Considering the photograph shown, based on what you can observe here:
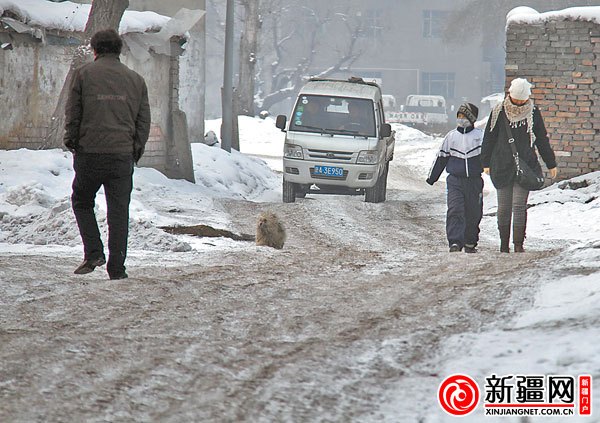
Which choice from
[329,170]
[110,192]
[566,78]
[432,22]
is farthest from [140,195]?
[432,22]

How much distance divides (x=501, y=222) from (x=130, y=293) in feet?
13.6

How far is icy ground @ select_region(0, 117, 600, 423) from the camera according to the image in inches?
129

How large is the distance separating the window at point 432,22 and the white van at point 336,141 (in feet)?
143

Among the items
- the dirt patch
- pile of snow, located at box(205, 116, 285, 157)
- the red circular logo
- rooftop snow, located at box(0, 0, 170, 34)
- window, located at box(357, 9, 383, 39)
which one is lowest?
pile of snow, located at box(205, 116, 285, 157)

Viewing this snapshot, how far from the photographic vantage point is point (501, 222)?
326 inches

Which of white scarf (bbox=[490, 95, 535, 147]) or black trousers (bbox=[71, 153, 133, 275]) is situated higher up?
white scarf (bbox=[490, 95, 535, 147])

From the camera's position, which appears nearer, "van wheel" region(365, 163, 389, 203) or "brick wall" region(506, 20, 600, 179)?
"brick wall" region(506, 20, 600, 179)

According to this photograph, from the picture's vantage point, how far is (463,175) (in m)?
8.51

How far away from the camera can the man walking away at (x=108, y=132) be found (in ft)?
19.8

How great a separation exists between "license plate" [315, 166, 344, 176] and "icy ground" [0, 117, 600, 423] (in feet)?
20.5

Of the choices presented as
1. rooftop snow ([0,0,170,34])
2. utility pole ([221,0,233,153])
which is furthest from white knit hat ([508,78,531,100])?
utility pole ([221,0,233,153])

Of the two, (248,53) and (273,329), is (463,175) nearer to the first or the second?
(273,329)

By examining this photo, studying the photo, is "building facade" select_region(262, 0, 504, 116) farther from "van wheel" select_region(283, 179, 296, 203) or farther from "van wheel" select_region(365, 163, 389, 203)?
"van wheel" select_region(283, 179, 296, 203)

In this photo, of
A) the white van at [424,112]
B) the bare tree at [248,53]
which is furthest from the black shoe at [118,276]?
the white van at [424,112]
